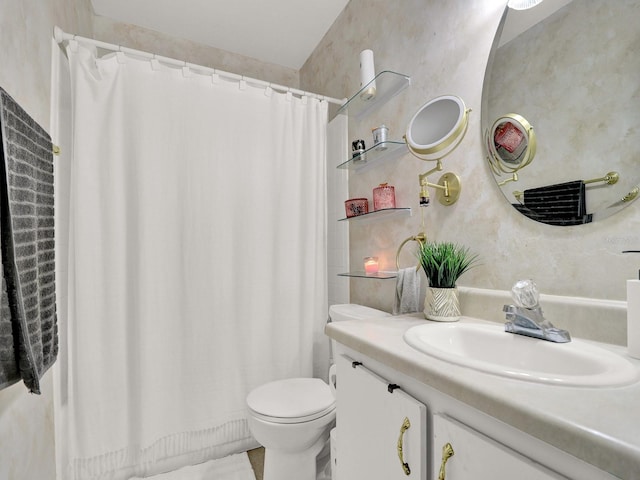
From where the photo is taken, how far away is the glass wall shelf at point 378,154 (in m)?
1.41

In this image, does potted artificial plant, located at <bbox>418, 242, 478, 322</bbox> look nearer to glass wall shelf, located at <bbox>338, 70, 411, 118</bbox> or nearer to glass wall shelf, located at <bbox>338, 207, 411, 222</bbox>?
glass wall shelf, located at <bbox>338, 207, 411, 222</bbox>

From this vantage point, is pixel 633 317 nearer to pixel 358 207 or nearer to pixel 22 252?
pixel 358 207

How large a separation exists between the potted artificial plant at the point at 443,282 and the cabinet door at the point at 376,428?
33 centimetres

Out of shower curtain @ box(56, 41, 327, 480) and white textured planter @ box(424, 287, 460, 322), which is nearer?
white textured planter @ box(424, 287, 460, 322)

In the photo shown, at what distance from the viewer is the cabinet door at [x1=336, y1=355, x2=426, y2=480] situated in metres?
0.61

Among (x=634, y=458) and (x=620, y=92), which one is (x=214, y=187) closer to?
(x=620, y=92)

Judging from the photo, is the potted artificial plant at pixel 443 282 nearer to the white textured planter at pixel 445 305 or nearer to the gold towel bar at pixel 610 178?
the white textured planter at pixel 445 305

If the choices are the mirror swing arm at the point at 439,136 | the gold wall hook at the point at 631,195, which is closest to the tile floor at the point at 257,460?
the mirror swing arm at the point at 439,136

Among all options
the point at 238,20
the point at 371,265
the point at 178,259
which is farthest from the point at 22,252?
the point at 238,20

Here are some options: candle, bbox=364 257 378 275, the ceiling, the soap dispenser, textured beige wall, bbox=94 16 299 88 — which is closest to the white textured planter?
the soap dispenser

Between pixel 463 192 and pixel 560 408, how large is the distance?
82 centimetres

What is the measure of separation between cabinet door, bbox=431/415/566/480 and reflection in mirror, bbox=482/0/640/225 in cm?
63

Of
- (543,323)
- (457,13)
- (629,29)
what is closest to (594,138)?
(629,29)

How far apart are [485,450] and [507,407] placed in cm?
9
